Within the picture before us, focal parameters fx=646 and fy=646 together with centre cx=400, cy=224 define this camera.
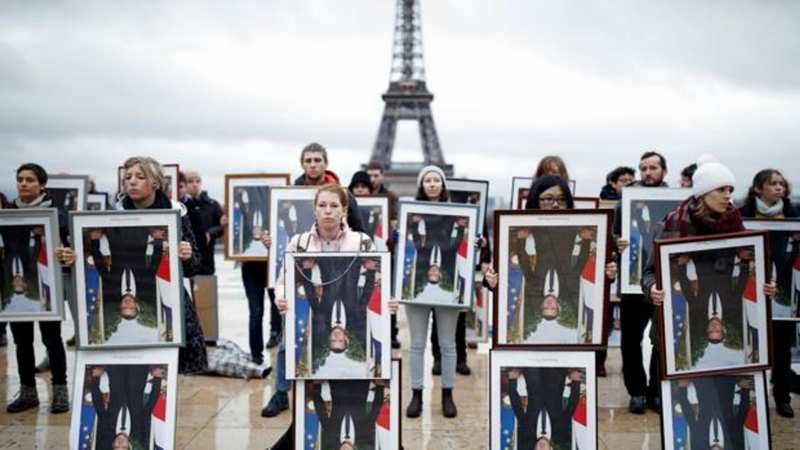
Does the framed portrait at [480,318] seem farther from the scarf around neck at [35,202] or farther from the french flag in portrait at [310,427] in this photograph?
the scarf around neck at [35,202]

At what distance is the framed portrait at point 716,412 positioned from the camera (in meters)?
4.25

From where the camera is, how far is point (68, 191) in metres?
8.82

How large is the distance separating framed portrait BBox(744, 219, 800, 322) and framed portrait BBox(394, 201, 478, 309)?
8.63ft

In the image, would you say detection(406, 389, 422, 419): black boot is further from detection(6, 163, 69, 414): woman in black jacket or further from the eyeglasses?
detection(6, 163, 69, 414): woman in black jacket

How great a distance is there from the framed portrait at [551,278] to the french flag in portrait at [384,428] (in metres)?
0.86

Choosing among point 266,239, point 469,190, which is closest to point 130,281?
point 266,239

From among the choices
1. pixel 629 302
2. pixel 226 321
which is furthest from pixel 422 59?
pixel 629 302

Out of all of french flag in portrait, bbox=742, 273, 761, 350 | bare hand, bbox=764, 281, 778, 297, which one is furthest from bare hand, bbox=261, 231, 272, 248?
bare hand, bbox=764, 281, 778, 297

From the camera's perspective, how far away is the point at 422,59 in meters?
72.1

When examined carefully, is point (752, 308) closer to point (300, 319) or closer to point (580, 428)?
point (580, 428)

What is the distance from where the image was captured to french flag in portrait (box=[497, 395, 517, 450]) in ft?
14.1

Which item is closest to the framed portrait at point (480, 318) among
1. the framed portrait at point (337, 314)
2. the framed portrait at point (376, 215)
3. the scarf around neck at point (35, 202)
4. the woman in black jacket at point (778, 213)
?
the framed portrait at point (376, 215)

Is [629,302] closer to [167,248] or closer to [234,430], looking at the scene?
[234,430]

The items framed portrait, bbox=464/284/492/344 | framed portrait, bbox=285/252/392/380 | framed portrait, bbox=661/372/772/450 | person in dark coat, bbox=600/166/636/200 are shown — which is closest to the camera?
framed portrait, bbox=285/252/392/380
